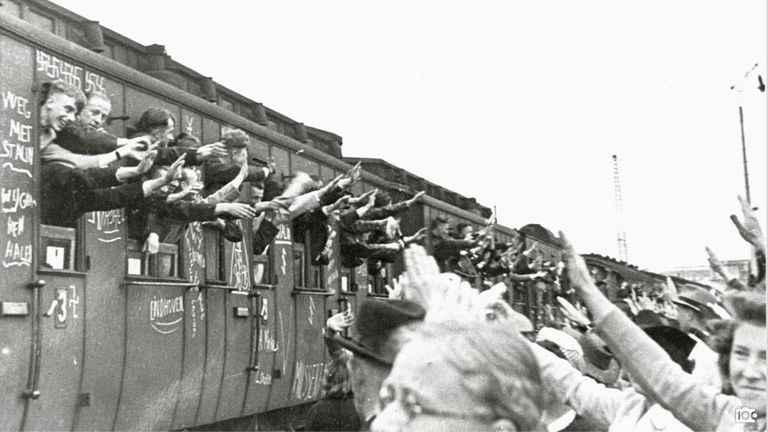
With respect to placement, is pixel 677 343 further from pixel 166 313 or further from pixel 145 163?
pixel 166 313

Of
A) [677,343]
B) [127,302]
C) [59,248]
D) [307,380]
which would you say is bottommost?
[307,380]

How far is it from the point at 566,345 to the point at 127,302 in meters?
3.68

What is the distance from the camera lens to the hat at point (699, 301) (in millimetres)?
→ 6750

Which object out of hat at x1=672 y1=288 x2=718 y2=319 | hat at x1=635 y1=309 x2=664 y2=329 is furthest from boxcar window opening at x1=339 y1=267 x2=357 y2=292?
hat at x1=635 y1=309 x2=664 y2=329

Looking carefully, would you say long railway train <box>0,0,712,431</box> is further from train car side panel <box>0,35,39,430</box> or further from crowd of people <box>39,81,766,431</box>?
crowd of people <box>39,81,766,431</box>

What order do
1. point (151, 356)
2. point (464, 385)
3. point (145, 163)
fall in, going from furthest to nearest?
point (151, 356)
point (145, 163)
point (464, 385)

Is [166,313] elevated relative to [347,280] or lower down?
lower down

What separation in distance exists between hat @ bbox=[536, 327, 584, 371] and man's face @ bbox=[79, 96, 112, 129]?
3877 mm

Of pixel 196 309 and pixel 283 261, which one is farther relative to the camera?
pixel 283 261

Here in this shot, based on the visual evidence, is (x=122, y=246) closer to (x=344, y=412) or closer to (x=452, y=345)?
(x=344, y=412)

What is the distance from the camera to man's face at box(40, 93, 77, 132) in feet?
A: 22.5

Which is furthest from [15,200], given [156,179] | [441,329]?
[441,329]

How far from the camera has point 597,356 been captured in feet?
21.5

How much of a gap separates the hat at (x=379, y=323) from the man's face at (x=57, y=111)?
15.8ft
